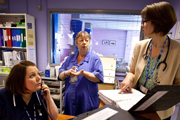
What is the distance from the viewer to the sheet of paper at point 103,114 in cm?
50

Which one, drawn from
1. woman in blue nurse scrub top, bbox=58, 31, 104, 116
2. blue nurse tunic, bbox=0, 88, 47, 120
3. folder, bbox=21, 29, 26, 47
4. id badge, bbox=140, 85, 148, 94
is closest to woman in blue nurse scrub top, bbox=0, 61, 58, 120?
blue nurse tunic, bbox=0, 88, 47, 120

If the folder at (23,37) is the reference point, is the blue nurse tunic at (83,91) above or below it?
below

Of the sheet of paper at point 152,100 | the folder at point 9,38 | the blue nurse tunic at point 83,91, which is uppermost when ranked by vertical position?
the folder at point 9,38

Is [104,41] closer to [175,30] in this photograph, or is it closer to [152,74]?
[175,30]

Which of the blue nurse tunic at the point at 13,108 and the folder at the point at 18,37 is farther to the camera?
the folder at the point at 18,37

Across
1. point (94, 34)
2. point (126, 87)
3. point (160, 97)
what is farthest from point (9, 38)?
point (160, 97)

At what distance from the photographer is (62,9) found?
2.71m

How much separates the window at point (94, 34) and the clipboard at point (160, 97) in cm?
258

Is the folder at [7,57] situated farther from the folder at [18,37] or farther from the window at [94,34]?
the window at [94,34]

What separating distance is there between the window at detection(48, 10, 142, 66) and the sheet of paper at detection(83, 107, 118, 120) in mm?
2565

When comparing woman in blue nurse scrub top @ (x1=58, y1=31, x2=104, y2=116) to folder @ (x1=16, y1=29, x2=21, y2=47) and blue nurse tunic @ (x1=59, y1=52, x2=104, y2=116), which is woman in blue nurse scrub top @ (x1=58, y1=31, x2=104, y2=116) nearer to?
blue nurse tunic @ (x1=59, y1=52, x2=104, y2=116)

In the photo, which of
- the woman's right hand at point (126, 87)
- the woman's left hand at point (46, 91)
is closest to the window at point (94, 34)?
the woman's left hand at point (46, 91)

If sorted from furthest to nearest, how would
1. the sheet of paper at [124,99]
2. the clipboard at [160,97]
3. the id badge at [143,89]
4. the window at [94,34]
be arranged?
the window at [94,34], the id badge at [143,89], the sheet of paper at [124,99], the clipboard at [160,97]

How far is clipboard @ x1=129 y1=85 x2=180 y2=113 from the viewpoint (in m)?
0.41
